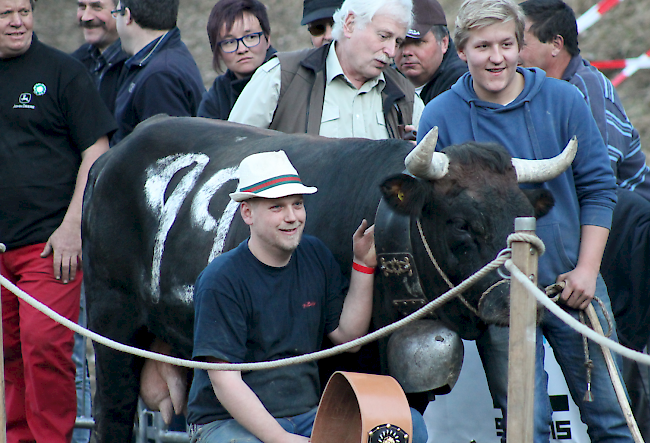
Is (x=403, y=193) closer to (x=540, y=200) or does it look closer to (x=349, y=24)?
(x=540, y=200)

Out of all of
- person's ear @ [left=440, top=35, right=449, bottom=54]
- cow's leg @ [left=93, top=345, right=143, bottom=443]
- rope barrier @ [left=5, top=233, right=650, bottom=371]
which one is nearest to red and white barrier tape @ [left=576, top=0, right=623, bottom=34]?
person's ear @ [left=440, top=35, right=449, bottom=54]

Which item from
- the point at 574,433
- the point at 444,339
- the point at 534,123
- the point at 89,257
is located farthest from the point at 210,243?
the point at 574,433

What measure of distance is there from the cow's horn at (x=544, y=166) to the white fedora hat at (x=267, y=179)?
32.2 inches

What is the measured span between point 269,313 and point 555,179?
Answer: 129 centimetres

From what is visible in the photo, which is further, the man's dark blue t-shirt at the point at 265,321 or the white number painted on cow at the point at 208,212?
the white number painted on cow at the point at 208,212

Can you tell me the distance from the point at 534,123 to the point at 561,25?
1.40 meters

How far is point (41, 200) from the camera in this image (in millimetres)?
5016

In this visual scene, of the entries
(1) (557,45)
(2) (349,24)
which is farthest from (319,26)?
(1) (557,45)

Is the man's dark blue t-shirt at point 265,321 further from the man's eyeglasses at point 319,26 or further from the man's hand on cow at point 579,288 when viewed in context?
the man's eyeglasses at point 319,26

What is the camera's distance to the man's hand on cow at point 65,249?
489 centimetres

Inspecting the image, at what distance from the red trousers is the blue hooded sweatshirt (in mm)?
2730

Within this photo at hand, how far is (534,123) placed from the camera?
11.2ft

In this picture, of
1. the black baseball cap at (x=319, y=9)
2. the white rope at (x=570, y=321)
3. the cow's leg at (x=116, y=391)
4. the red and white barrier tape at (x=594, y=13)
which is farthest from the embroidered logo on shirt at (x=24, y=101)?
the red and white barrier tape at (x=594, y=13)

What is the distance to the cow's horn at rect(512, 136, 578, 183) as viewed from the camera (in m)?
3.19
